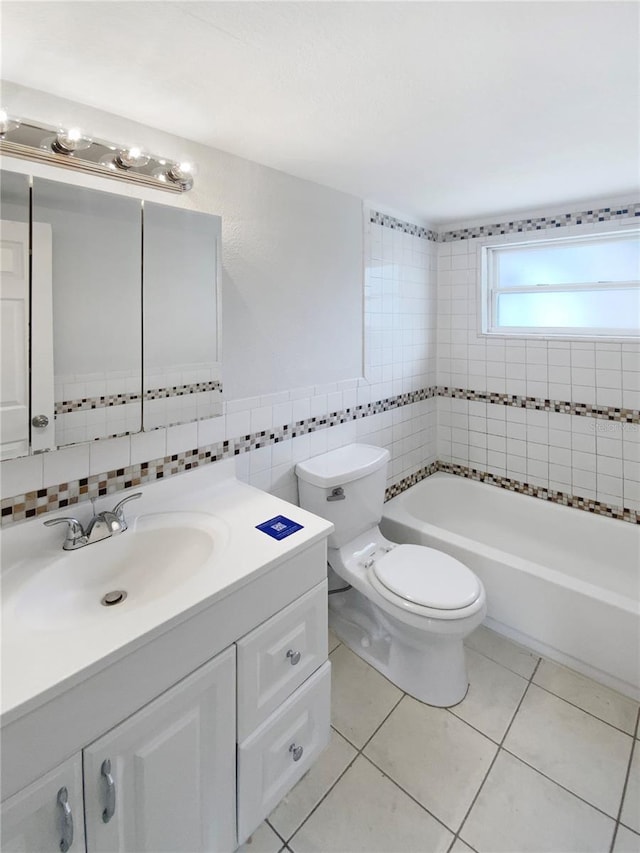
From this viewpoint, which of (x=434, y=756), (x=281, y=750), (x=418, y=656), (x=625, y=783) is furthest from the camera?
(x=418, y=656)

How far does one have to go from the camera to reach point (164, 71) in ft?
3.59

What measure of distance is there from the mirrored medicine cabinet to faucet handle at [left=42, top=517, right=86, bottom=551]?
208 millimetres

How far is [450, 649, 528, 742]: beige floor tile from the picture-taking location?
5.32ft

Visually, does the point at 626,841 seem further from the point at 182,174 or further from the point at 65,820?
the point at 182,174

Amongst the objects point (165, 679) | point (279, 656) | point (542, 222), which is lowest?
point (279, 656)

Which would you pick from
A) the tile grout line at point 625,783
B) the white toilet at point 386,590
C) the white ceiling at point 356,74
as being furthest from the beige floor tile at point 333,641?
the white ceiling at point 356,74

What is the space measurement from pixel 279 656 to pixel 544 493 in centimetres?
204

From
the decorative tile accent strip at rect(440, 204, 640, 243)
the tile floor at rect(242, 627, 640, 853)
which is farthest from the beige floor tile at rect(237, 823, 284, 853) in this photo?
the decorative tile accent strip at rect(440, 204, 640, 243)

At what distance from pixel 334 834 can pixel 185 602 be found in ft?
3.12

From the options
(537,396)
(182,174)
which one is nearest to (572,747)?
(537,396)

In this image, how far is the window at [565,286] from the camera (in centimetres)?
232

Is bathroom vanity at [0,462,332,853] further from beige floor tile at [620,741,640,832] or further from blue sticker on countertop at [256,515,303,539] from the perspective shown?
beige floor tile at [620,741,640,832]

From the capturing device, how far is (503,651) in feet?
6.49

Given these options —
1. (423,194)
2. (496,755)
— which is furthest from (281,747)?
(423,194)
